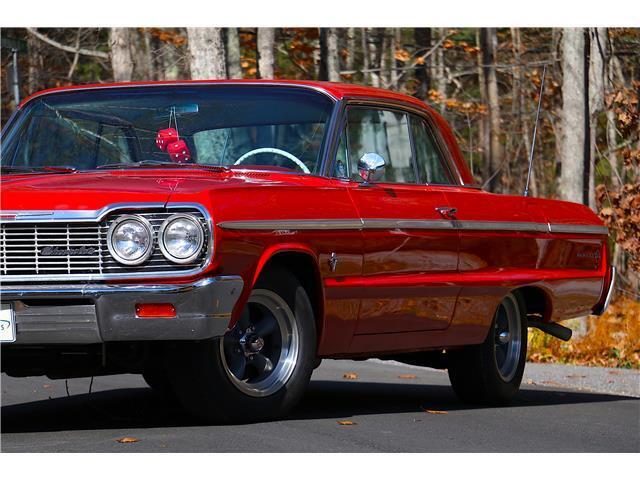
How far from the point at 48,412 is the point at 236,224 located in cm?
211

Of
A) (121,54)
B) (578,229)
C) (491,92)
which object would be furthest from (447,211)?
(491,92)

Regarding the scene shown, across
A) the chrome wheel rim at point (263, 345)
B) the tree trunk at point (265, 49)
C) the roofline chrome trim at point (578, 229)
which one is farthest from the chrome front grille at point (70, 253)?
the tree trunk at point (265, 49)

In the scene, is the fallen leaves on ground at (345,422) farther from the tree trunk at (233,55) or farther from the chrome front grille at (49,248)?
the tree trunk at (233,55)

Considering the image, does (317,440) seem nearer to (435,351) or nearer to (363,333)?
(363,333)

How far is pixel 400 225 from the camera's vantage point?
774 cm

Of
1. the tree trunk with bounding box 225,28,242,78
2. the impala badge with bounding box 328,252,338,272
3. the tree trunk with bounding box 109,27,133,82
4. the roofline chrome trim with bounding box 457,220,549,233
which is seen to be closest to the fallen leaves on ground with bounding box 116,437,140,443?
the impala badge with bounding box 328,252,338,272

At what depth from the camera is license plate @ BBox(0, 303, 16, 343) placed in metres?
6.30

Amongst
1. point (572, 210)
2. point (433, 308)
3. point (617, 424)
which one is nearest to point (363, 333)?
point (433, 308)

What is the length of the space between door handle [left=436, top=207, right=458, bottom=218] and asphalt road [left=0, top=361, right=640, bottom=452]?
1169 mm

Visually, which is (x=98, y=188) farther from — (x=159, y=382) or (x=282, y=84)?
(x=159, y=382)

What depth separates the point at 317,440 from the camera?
21.3 ft

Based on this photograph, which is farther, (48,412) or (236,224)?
(48,412)

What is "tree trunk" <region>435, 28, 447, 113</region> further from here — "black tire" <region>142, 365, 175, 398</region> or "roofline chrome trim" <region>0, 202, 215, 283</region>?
"roofline chrome trim" <region>0, 202, 215, 283</region>

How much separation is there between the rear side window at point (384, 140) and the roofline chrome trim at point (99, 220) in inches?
63.8
